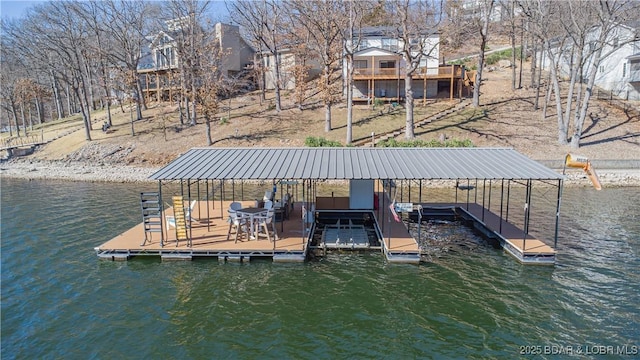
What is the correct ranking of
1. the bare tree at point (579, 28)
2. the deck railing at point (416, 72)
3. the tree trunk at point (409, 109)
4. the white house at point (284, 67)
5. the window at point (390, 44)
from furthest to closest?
the white house at point (284, 67) → the window at point (390, 44) → the deck railing at point (416, 72) → the tree trunk at point (409, 109) → the bare tree at point (579, 28)

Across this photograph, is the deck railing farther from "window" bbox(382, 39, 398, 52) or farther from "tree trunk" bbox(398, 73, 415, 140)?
"tree trunk" bbox(398, 73, 415, 140)

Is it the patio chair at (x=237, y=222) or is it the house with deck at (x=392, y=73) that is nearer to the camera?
the patio chair at (x=237, y=222)

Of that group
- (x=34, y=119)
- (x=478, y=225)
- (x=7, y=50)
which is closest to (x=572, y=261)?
(x=478, y=225)

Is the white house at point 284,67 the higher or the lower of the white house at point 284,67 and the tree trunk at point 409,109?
the higher

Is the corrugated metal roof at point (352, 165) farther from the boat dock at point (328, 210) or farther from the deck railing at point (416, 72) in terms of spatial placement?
the deck railing at point (416, 72)

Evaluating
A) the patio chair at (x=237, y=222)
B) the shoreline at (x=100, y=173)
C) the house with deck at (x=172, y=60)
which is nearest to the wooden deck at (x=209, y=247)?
the patio chair at (x=237, y=222)

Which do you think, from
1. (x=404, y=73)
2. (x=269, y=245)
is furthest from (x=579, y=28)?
(x=269, y=245)

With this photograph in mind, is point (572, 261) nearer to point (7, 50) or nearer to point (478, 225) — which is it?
point (478, 225)

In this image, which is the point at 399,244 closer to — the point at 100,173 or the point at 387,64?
the point at 100,173
